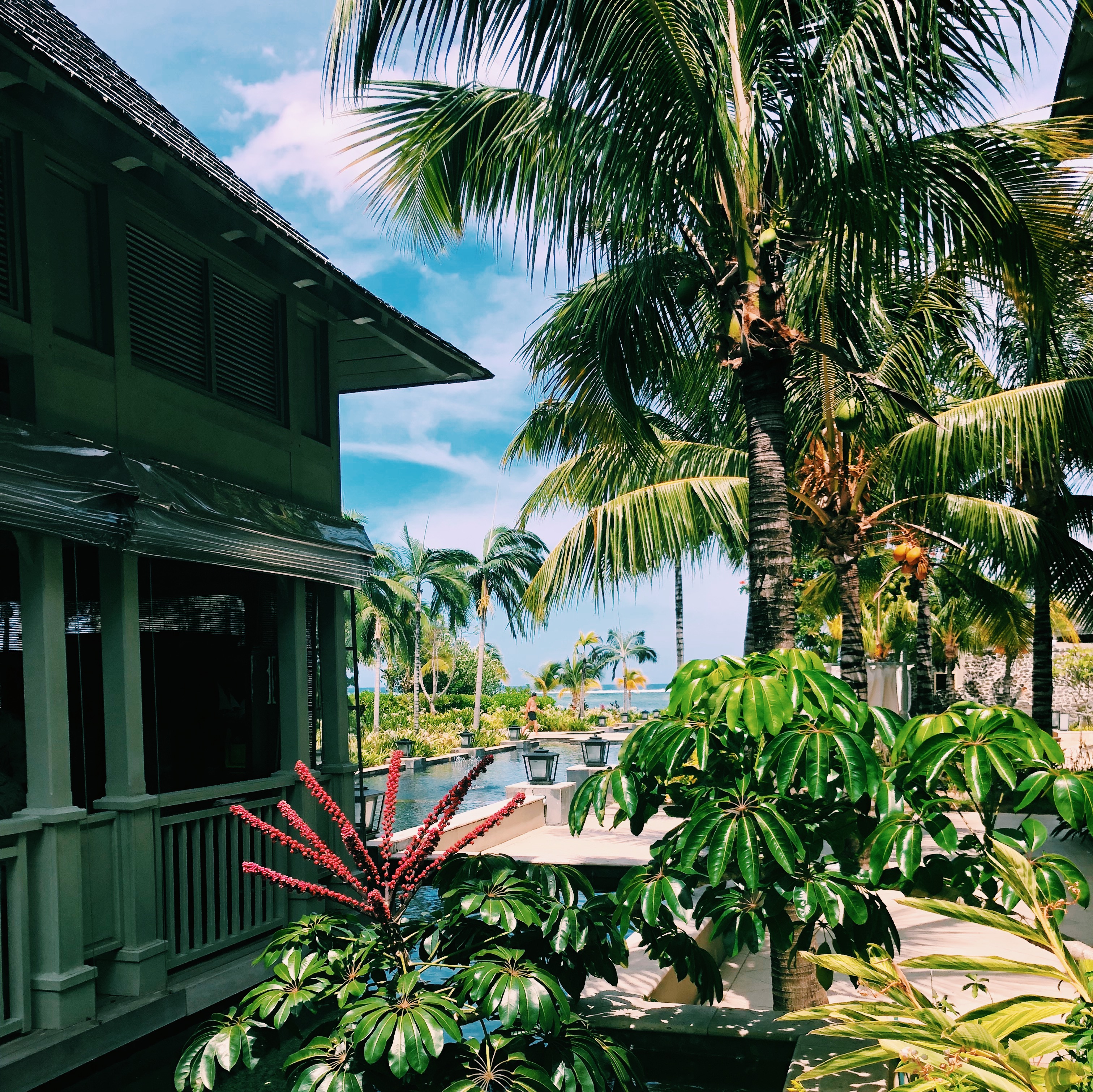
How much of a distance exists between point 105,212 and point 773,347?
4128 millimetres

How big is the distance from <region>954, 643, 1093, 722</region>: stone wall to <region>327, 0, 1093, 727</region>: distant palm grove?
21911 millimetres

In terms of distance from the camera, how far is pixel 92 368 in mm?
5727

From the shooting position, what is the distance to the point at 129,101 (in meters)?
6.65

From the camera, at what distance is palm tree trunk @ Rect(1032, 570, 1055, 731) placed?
13445mm

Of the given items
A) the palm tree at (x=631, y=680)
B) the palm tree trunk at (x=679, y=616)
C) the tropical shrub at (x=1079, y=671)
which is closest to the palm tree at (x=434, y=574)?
the palm tree trunk at (x=679, y=616)

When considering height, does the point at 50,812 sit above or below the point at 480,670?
above

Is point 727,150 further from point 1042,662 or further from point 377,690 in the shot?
point 377,690

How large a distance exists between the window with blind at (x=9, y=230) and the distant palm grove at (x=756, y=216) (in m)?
1.88

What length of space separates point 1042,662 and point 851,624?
4155 millimetres

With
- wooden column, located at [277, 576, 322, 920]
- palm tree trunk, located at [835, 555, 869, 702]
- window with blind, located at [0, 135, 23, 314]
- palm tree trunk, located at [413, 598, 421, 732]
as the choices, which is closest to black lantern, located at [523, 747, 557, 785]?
palm tree trunk, located at [835, 555, 869, 702]

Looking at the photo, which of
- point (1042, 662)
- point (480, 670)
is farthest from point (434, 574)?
point (1042, 662)

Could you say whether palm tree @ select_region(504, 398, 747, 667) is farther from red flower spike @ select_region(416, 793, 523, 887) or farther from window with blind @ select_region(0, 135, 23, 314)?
red flower spike @ select_region(416, 793, 523, 887)

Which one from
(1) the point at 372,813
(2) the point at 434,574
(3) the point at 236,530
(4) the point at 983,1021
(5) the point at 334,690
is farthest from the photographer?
(2) the point at 434,574

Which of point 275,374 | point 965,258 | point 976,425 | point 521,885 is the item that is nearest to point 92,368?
point 275,374
